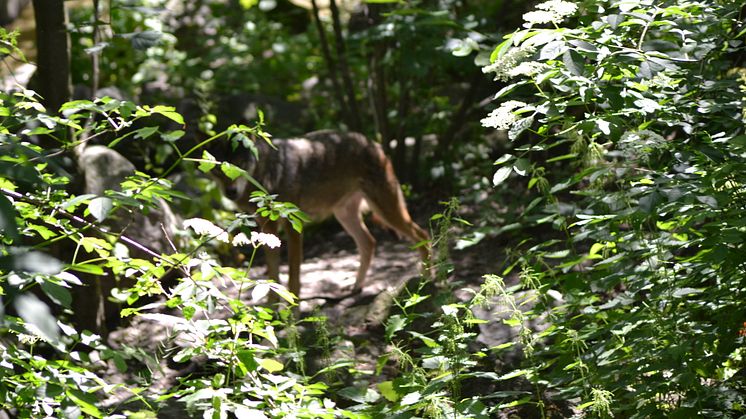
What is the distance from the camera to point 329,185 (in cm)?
773

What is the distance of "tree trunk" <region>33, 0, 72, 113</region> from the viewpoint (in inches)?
227

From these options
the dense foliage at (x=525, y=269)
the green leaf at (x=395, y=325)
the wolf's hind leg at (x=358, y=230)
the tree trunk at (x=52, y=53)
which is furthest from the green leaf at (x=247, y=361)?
the wolf's hind leg at (x=358, y=230)

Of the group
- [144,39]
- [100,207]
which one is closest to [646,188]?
[100,207]

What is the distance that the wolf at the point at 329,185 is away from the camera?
24.1 feet

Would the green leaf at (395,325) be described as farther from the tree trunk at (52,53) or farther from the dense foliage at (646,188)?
the tree trunk at (52,53)

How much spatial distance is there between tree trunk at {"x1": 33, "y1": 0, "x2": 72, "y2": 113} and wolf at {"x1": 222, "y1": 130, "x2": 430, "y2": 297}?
5.50 feet

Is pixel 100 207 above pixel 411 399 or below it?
above

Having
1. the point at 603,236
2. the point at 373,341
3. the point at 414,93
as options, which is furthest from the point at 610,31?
the point at 414,93

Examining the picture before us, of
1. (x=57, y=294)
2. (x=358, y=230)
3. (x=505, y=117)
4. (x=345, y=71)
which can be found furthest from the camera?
(x=345, y=71)

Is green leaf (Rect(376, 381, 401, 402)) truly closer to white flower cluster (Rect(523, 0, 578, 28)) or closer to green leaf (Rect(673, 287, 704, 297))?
green leaf (Rect(673, 287, 704, 297))

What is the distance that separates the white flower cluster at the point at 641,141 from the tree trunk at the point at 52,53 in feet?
12.3

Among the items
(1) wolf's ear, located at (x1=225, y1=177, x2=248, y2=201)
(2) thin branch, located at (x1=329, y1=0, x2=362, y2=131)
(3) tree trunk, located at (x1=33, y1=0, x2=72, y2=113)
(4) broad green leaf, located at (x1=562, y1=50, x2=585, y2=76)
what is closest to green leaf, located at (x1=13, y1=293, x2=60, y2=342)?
(4) broad green leaf, located at (x1=562, y1=50, x2=585, y2=76)

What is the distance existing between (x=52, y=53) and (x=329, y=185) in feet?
8.72

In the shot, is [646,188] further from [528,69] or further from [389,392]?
[389,392]
